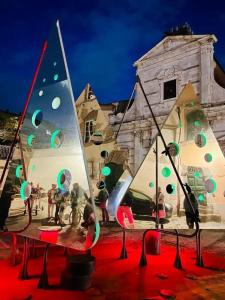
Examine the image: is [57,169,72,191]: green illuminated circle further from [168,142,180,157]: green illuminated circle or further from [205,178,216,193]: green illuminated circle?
[205,178,216,193]: green illuminated circle

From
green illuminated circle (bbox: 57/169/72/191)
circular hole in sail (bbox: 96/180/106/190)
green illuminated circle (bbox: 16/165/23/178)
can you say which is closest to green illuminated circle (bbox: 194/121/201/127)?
circular hole in sail (bbox: 96/180/106/190)

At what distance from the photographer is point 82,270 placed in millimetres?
4262

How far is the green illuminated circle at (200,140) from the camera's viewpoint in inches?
205

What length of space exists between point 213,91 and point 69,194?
1218 centimetres

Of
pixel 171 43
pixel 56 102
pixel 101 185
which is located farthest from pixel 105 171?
pixel 171 43

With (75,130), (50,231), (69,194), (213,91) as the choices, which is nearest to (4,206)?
(50,231)

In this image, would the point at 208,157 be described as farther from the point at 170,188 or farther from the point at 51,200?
the point at 51,200

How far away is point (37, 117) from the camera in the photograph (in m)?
3.94

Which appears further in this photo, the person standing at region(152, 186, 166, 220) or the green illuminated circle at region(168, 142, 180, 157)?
the green illuminated circle at region(168, 142, 180, 157)

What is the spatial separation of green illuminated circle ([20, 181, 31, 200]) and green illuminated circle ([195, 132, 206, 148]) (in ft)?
9.55

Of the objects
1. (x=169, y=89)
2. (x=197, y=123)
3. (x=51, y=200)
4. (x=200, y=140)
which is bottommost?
(x=51, y=200)

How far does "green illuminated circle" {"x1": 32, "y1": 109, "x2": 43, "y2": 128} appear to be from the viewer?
389 centimetres

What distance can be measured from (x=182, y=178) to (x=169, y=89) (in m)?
11.4

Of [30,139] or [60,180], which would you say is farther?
[30,139]
